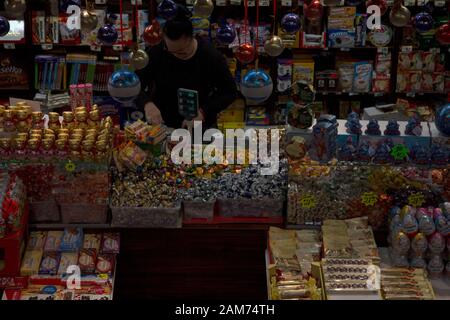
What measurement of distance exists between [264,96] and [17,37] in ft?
10.9

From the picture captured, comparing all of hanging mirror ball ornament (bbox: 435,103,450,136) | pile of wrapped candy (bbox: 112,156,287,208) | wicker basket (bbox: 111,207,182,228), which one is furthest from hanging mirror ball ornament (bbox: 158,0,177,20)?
hanging mirror ball ornament (bbox: 435,103,450,136)

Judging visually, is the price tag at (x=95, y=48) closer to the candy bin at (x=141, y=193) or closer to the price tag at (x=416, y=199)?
the candy bin at (x=141, y=193)

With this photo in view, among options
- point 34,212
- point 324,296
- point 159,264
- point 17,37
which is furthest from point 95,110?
point 17,37

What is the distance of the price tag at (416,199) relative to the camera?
3488 millimetres

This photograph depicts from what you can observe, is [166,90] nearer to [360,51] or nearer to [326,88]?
[326,88]

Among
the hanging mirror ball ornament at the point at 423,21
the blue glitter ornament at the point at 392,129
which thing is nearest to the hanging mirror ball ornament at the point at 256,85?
the blue glitter ornament at the point at 392,129

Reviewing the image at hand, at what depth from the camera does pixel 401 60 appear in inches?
239

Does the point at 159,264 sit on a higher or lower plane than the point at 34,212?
lower

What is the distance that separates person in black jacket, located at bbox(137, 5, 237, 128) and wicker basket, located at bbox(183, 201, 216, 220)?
889mm

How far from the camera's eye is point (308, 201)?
357 cm

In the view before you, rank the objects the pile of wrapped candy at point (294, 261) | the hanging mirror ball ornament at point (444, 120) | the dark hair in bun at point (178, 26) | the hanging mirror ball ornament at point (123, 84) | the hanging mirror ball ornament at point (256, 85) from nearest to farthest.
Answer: the pile of wrapped candy at point (294, 261), the hanging mirror ball ornament at point (256, 85), the hanging mirror ball ornament at point (123, 84), the hanging mirror ball ornament at point (444, 120), the dark hair in bun at point (178, 26)

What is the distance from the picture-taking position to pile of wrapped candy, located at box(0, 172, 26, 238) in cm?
330

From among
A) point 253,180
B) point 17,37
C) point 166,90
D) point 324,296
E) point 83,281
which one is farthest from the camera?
point 17,37

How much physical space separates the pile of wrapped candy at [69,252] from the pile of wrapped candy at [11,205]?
0.19m
